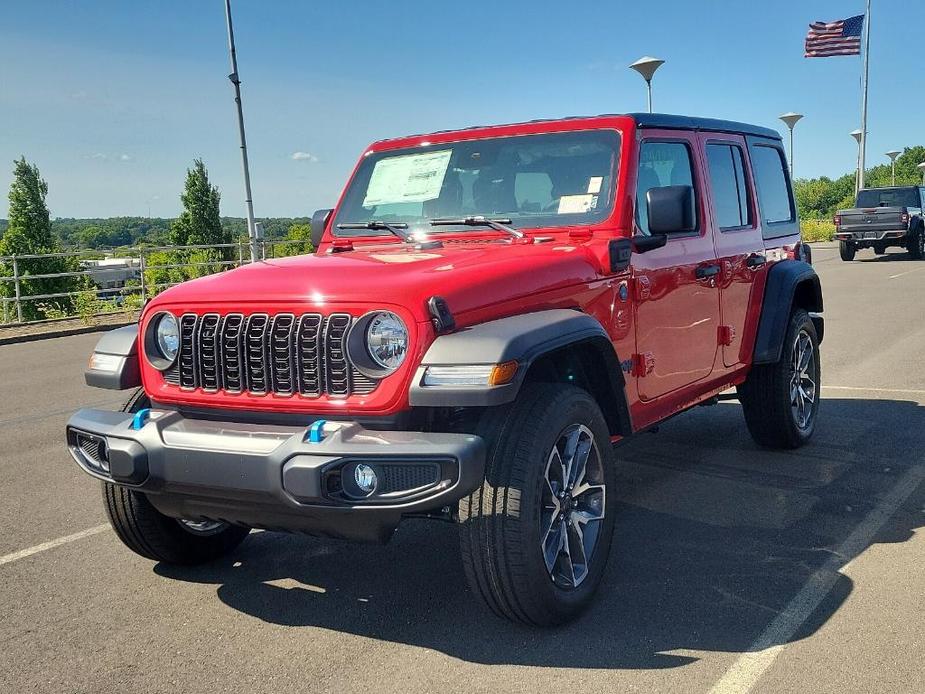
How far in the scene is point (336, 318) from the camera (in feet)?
11.0

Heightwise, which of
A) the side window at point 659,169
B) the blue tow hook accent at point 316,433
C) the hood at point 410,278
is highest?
the side window at point 659,169

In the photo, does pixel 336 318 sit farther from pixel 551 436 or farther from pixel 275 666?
pixel 275 666

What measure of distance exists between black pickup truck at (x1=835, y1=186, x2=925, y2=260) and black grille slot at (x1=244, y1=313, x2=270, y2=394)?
26.1 m

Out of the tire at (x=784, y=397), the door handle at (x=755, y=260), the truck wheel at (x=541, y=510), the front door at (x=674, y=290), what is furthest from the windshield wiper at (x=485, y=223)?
the tire at (x=784, y=397)

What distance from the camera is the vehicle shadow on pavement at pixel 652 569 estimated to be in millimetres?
3461

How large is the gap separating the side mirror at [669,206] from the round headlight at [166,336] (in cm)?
206

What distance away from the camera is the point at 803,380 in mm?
6199

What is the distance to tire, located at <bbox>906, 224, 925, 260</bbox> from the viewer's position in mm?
26859

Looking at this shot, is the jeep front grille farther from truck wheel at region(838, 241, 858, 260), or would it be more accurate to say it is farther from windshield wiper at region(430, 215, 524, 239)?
truck wheel at region(838, 241, 858, 260)

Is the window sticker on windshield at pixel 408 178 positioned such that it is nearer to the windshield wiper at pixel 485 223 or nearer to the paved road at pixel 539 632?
the windshield wiper at pixel 485 223

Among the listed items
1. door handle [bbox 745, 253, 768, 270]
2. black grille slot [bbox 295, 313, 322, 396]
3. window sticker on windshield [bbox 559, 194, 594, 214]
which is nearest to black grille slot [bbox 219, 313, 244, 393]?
black grille slot [bbox 295, 313, 322, 396]

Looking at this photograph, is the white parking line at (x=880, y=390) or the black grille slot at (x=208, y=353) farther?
the white parking line at (x=880, y=390)

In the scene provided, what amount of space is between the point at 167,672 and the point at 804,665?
2152 mm

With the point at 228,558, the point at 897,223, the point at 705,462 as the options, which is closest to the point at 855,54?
the point at 897,223
